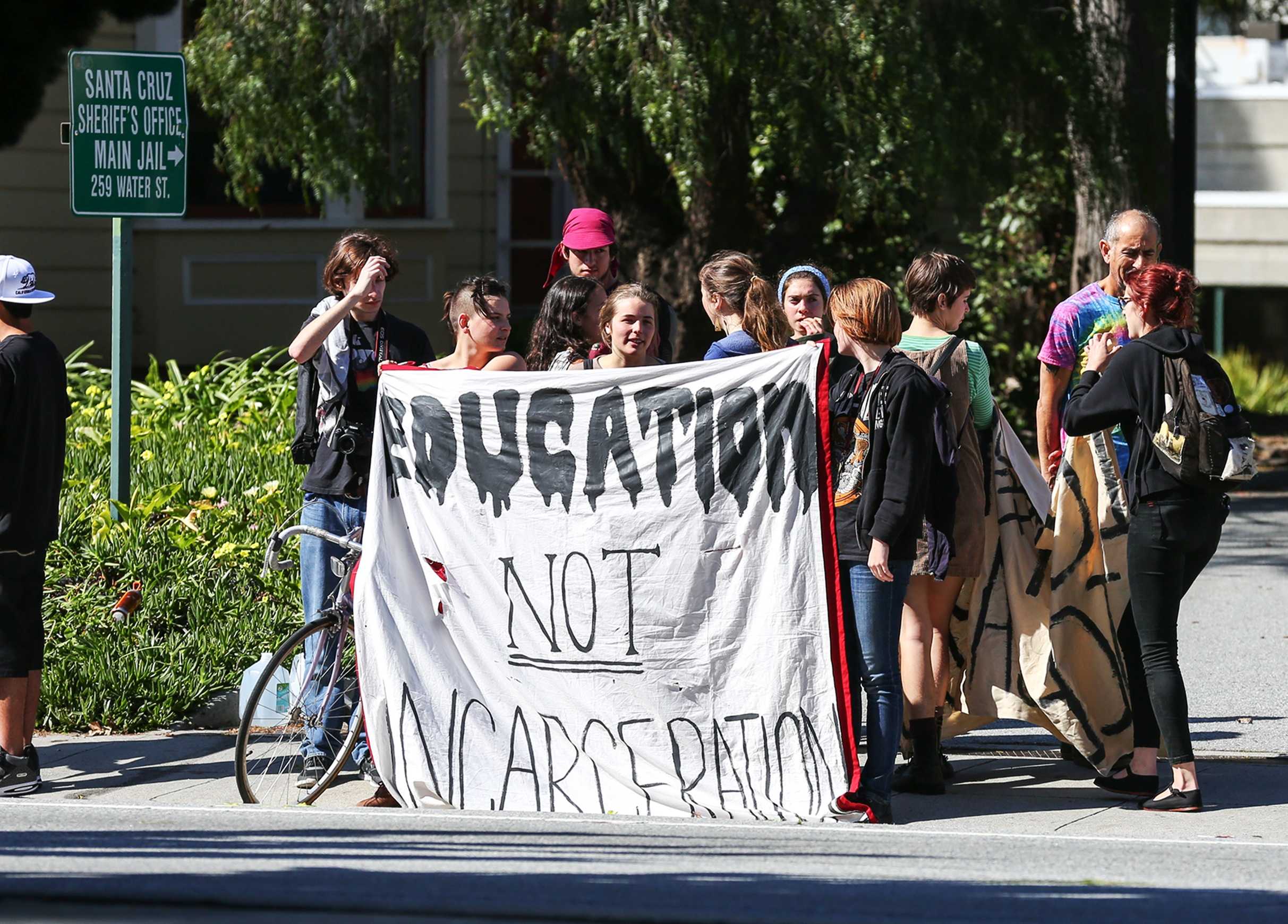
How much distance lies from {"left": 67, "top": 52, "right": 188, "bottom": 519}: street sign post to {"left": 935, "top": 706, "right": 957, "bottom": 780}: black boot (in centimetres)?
423

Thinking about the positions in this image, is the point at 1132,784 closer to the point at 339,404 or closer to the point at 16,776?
the point at 339,404

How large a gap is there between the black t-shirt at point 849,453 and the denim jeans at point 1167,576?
0.93 metres

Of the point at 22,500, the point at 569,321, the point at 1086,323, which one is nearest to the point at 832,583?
the point at 569,321

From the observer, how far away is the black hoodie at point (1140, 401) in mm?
5789

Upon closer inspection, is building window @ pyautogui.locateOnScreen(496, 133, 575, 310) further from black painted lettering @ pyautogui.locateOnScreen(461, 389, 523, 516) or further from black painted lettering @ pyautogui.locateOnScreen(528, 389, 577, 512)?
black painted lettering @ pyautogui.locateOnScreen(528, 389, 577, 512)

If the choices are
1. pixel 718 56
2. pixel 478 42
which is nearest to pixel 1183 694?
pixel 718 56

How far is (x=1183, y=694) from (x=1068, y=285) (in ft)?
32.8

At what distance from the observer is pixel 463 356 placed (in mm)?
6496

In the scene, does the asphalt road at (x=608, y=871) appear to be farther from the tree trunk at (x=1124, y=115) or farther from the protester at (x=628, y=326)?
the tree trunk at (x=1124, y=115)

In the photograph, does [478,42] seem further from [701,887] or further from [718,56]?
[701,887]

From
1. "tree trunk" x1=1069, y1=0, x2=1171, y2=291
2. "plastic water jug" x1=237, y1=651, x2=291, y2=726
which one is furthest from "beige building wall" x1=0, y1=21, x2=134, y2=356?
"plastic water jug" x1=237, y1=651, x2=291, y2=726

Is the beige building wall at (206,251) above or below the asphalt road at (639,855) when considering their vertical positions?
above

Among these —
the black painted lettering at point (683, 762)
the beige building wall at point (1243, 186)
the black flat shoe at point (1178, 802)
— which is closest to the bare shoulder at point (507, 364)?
the black painted lettering at point (683, 762)

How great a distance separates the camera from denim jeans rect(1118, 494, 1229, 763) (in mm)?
5824
